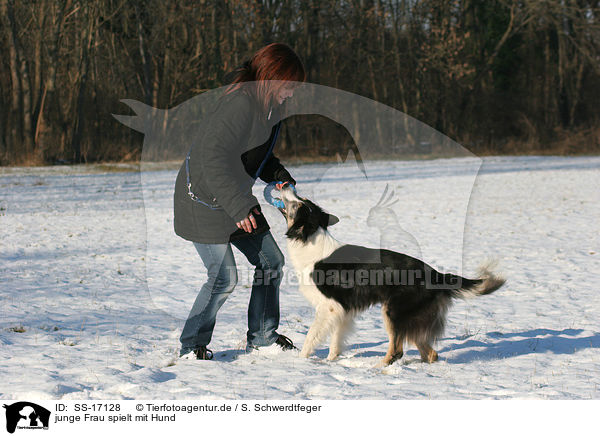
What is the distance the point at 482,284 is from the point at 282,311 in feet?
8.12

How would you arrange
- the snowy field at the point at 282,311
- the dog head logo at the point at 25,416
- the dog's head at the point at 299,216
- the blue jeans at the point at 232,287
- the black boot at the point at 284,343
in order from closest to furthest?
the dog head logo at the point at 25,416, the snowy field at the point at 282,311, the blue jeans at the point at 232,287, the dog's head at the point at 299,216, the black boot at the point at 284,343

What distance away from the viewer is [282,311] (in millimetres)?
6309

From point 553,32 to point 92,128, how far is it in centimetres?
2845

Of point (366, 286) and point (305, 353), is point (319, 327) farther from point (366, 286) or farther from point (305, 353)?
point (366, 286)

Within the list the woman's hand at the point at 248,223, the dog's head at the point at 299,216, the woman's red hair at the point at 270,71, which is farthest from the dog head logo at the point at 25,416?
the woman's red hair at the point at 270,71

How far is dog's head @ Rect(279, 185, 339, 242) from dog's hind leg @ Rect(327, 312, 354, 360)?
659 millimetres

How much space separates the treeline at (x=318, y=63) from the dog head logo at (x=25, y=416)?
23.1 metres

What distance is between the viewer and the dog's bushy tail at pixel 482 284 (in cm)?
438

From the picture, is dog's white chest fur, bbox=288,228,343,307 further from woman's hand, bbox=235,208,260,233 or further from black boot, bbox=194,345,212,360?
black boot, bbox=194,345,212,360

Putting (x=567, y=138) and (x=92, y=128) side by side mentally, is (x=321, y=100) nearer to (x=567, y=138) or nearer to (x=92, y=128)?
(x=92, y=128)

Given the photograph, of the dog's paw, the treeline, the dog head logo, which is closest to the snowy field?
the dog's paw

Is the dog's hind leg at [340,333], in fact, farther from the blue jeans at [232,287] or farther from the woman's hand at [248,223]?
the woman's hand at [248,223]

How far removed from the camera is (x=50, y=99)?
25.7m

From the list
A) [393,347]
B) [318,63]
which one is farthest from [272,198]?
[318,63]
